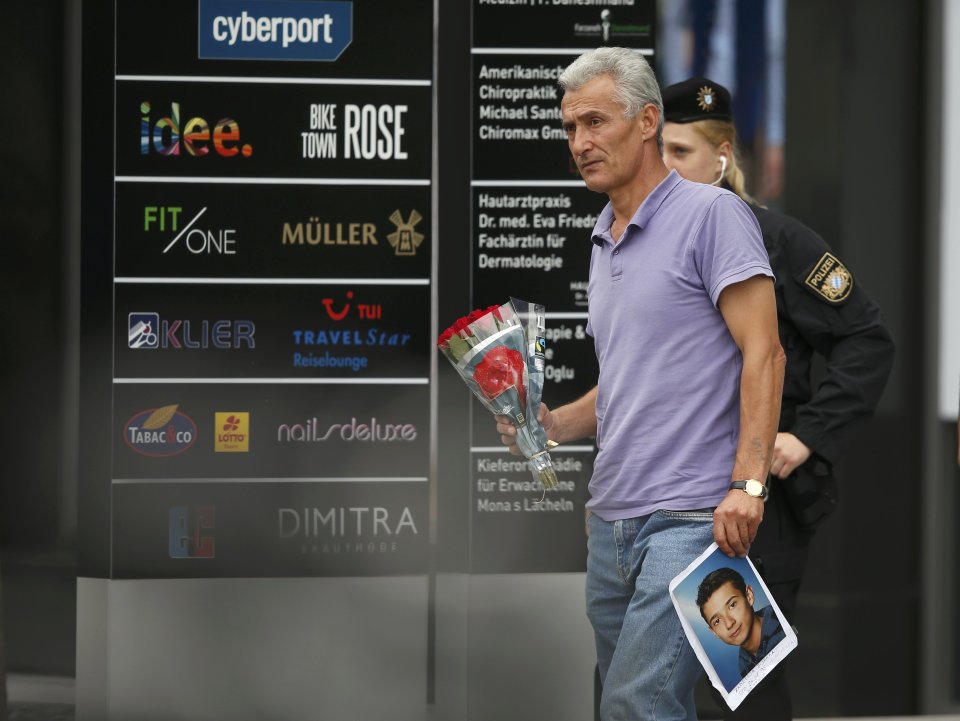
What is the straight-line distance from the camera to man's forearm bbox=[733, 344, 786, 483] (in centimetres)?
269

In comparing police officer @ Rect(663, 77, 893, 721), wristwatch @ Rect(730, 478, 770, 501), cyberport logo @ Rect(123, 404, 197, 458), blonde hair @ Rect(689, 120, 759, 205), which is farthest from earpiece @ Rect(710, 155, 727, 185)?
cyberport logo @ Rect(123, 404, 197, 458)

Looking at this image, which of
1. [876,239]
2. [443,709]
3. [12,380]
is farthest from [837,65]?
[12,380]

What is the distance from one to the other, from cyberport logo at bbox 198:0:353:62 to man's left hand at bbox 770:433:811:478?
2.25m

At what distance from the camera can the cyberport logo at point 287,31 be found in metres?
4.62

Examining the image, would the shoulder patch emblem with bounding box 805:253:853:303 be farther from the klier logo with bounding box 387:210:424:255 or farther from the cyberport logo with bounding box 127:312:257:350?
the cyberport logo with bounding box 127:312:257:350

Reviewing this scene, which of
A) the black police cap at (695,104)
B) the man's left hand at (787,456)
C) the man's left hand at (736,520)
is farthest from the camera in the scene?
the black police cap at (695,104)

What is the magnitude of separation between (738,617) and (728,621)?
3 cm

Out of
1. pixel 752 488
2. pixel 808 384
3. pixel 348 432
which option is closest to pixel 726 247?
pixel 752 488

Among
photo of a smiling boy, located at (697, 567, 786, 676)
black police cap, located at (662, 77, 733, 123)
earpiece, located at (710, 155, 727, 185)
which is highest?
black police cap, located at (662, 77, 733, 123)

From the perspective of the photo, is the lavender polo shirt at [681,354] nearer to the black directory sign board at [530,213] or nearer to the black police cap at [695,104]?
the black police cap at [695,104]

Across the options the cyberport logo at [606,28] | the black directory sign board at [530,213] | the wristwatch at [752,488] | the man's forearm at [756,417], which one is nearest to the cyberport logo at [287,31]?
the black directory sign board at [530,213]

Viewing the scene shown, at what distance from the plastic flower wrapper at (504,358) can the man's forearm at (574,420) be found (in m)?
0.24

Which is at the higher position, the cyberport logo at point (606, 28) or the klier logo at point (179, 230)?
the cyberport logo at point (606, 28)

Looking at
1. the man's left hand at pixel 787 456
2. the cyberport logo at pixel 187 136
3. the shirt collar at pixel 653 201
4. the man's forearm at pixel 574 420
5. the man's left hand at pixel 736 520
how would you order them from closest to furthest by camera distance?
the man's left hand at pixel 736 520 → the shirt collar at pixel 653 201 → the man's forearm at pixel 574 420 → the man's left hand at pixel 787 456 → the cyberport logo at pixel 187 136
